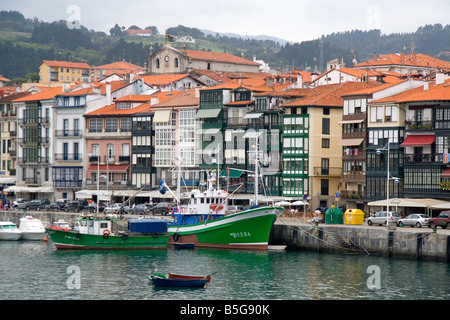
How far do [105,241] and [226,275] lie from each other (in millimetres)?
22987

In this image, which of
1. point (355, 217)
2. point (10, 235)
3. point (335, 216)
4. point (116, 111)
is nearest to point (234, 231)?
point (335, 216)

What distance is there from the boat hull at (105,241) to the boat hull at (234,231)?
8.03ft

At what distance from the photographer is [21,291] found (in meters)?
67.9

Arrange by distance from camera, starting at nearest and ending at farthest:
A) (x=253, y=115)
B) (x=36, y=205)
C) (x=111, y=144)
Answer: (x=253, y=115) → (x=36, y=205) → (x=111, y=144)

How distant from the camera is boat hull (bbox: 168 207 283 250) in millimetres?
92000

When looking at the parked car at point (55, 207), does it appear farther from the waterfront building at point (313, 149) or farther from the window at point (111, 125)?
the waterfront building at point (313, 149)

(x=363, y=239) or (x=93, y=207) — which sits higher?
(x=93, y=207)

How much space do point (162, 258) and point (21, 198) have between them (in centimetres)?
5957

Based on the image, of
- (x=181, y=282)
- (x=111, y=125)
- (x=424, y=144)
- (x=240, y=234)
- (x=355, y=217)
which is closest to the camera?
(x=181, y=282)

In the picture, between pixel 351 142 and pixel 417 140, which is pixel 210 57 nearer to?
pixel 351 142

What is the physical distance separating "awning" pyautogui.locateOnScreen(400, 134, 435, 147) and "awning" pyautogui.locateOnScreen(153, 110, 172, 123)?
37.0 metres

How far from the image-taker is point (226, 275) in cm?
7506
